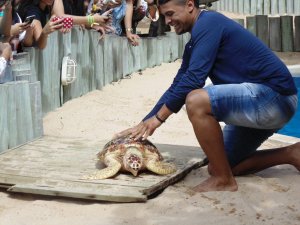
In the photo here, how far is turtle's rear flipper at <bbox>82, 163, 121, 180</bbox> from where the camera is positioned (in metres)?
4.25

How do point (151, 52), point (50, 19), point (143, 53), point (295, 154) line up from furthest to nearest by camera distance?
point (151, 52) < point (143, 53) < point (50, 19) < point (295, 154)

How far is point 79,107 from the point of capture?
699 centimetres

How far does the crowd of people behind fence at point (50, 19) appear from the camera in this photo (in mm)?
5852

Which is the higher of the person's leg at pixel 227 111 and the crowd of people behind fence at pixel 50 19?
the crowd of people behind fence at pixel 50 19

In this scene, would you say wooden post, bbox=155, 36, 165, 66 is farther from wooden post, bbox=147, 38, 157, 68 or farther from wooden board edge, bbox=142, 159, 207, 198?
wooden board edge, bbox=142, 159, 207, 198

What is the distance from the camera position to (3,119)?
5.14m

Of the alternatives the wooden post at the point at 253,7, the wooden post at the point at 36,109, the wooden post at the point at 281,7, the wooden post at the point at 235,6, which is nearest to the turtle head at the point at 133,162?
the wooden post at the point at 36,109

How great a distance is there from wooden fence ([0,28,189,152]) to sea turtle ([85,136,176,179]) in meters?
1.07

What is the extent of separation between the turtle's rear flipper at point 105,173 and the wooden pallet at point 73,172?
0.14 ft

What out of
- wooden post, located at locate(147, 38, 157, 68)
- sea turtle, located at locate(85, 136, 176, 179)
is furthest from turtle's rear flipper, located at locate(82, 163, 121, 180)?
wooden post, located at locate(147, 38, 157, 68)

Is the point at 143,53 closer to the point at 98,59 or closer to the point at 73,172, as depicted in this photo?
the point at 98,59

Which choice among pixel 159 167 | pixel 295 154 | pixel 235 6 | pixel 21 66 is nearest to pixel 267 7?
pixel 235 6

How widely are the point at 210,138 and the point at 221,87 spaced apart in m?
0.33

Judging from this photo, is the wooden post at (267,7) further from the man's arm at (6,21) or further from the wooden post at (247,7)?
the man's arm at (6,21)
